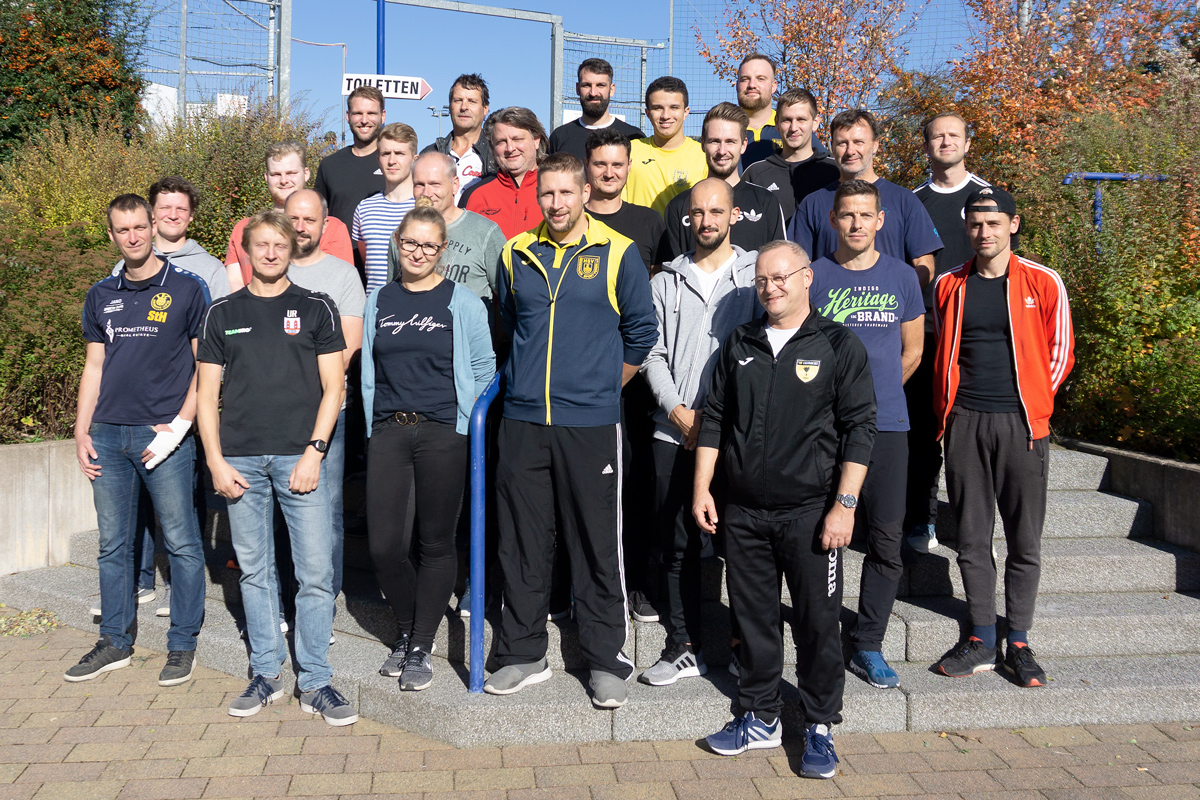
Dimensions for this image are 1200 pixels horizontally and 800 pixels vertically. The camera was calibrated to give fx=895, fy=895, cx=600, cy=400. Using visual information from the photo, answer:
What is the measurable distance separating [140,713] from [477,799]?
1.72 metres

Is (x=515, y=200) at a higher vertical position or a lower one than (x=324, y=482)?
higher

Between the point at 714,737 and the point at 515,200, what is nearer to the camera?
the point at 714,737

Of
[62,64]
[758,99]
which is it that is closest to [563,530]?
[758,99]

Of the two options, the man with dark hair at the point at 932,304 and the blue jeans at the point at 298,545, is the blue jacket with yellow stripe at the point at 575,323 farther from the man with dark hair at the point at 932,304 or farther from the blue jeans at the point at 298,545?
the man with dark hair at the point at 932,304

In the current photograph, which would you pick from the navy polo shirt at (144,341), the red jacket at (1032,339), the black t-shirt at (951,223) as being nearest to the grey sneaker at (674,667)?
the red jacket at (1032,339)

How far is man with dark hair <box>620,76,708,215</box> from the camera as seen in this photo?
501 centimetres

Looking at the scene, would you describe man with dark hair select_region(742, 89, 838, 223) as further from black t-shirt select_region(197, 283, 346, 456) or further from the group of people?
black t-shirt select_region(197, 283, 346, 456)

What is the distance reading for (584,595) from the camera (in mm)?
3795

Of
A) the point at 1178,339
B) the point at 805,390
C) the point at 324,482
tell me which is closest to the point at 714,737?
the point at 805,390

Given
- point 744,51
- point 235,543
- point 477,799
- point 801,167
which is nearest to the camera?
point 477,799

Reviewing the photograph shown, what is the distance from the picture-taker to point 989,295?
409 cm

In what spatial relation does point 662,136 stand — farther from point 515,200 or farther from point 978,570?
point 978,570

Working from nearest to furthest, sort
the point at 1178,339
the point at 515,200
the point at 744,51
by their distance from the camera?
the point at 515,200 → the point at 1178,339 → the point at 744,51

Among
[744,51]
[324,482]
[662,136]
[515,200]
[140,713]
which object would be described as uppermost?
[744,51]
